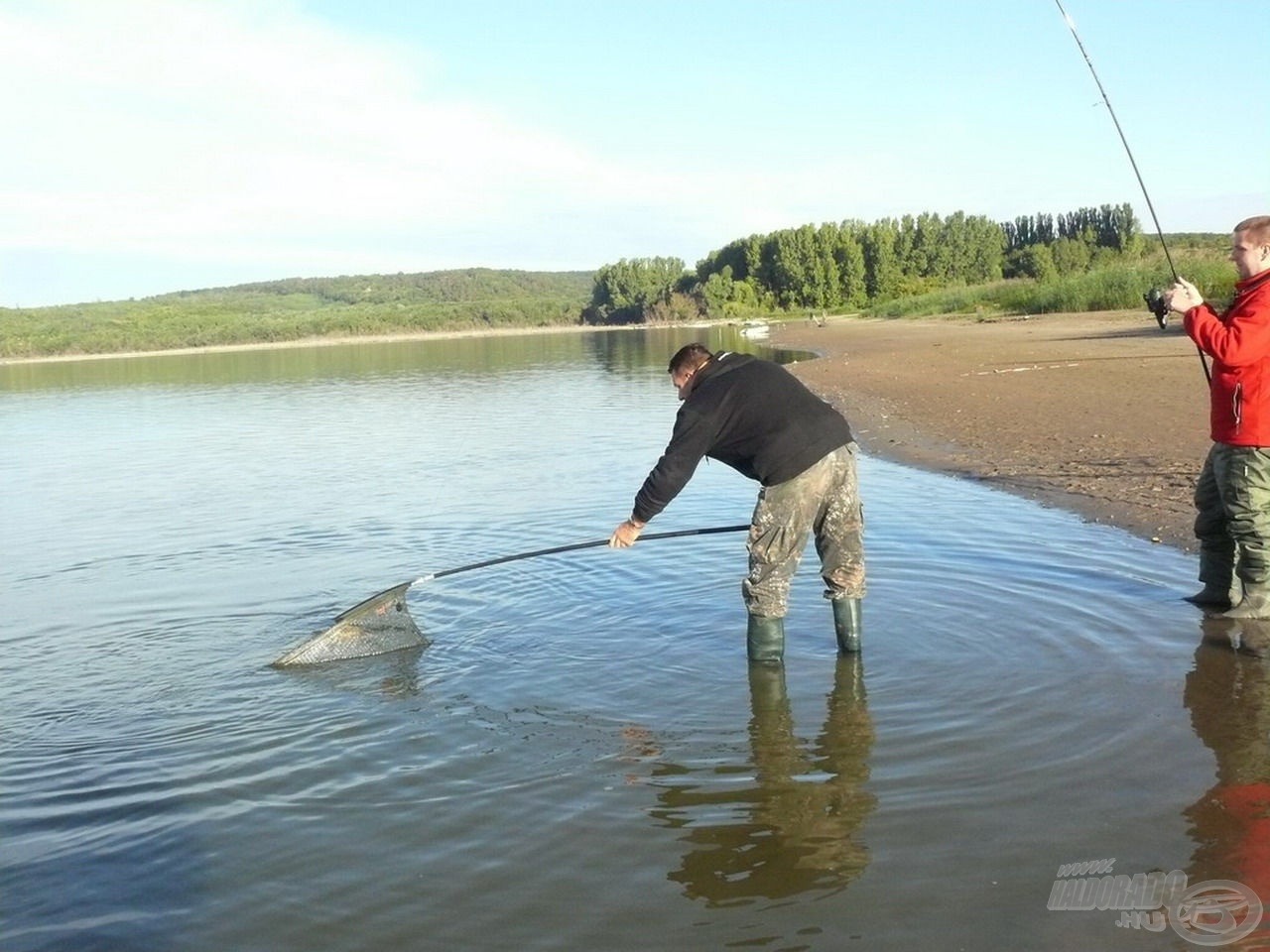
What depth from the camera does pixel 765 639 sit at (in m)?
6.12

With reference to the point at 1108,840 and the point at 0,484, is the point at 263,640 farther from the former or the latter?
the point at 0,484

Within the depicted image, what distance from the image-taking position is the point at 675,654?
6.65m

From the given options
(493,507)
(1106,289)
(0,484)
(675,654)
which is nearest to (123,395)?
(0,484)

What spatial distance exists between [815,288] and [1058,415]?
84.1 metres

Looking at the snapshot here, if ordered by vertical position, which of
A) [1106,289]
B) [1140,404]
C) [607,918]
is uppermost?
[1106,289]

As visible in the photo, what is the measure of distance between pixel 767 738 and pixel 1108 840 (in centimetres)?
165

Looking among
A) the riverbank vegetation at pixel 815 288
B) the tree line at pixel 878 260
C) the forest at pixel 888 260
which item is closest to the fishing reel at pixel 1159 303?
the riverbank vegetation at pixel 815 288

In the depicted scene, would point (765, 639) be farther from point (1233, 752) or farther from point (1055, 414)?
point (1055, 414)

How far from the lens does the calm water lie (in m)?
3.85

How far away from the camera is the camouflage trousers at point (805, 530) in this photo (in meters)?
5.86

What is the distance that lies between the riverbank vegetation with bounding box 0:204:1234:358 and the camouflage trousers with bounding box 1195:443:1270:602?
3017cm

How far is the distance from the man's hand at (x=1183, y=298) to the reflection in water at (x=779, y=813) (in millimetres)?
2577

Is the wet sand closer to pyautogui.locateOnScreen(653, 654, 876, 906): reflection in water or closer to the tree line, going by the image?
pyautogui.locateOnScreen(653, 654, 876, 906): reflection in water

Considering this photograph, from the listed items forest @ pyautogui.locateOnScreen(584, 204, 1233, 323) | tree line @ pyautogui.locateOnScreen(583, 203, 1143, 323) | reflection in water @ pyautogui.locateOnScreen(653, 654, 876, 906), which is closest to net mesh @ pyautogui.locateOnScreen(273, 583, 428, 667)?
reflection in water @ pyautogui.locateOnScreen(653, 654, 876, 906)
